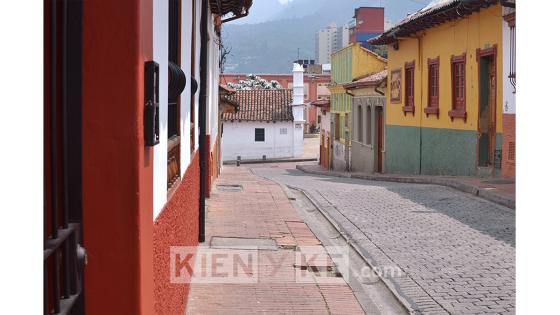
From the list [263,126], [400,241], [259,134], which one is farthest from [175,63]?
[259,134]

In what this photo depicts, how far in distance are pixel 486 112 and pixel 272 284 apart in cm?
1112

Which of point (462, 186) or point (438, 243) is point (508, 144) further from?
point (438, 243)

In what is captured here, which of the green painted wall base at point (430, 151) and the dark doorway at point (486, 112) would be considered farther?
the green painted wall base at point (430, 151)

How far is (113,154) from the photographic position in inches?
120

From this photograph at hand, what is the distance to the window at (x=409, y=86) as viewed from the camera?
76.4ft

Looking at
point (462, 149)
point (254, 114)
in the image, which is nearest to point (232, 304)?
point (462, 149)

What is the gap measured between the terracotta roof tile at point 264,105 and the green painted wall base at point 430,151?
21.9 metres

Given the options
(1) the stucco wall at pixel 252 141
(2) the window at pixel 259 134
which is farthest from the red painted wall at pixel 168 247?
(2) the window at pixel 259 134

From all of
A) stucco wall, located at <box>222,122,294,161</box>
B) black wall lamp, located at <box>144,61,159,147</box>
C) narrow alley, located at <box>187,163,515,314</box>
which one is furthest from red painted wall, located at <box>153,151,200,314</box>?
stucco wall, located at <box>222,122,294,161</box>

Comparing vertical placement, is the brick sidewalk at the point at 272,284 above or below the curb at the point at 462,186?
below

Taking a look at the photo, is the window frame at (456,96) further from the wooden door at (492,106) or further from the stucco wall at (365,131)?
the stucco wall at (365,131)

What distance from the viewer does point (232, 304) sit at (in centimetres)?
684

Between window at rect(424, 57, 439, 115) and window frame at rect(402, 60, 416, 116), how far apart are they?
151 centimetres
